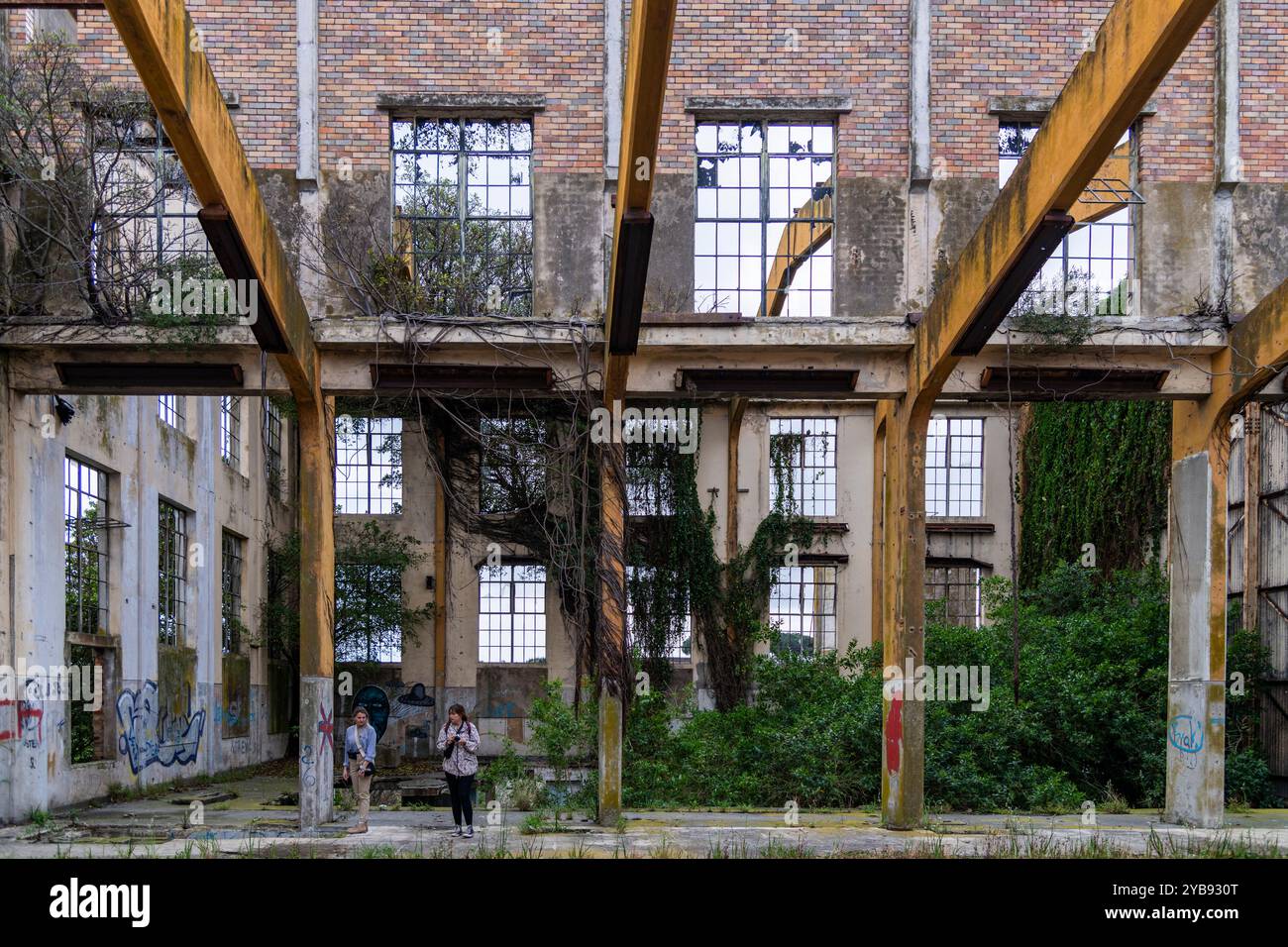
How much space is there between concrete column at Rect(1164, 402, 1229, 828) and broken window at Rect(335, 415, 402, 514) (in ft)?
56.6

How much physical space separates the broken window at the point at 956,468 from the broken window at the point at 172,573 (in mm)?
15890

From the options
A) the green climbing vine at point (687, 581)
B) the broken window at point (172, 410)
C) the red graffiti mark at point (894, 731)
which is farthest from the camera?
the green climbing vine at point (687, 581)

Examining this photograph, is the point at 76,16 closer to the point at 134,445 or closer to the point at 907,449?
the point at 134,445

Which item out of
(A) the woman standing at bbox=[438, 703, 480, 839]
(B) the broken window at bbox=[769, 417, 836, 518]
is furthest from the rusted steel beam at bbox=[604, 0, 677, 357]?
(B) the broken window at bbox=[769, 417, 836, 518]

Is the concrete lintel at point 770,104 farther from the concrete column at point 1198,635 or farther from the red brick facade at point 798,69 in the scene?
the concrete column at point 1198,635

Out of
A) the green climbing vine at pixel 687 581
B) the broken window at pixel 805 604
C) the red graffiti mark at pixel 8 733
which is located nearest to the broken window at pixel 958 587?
the broken window at pixel 805 604

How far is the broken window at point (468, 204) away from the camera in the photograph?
51.0ft

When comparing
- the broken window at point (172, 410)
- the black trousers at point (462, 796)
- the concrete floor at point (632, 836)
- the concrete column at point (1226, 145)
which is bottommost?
the concrete floor at point (632, 836)

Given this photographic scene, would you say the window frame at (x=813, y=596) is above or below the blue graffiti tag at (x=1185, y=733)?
above

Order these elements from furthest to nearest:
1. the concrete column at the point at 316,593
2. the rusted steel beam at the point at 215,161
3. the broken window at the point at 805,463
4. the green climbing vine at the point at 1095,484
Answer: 1. the broken window at the point at 805,463
2. the green climbing vine at the point at 1095,484
3. the concrete column at the point at 316,593
4. the rusted steel beam at the point at 215,161

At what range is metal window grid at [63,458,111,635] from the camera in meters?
17.4

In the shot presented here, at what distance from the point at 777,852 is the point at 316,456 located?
7.06 metres
